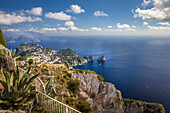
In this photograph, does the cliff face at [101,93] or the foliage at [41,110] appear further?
the cliff face at [101,93]

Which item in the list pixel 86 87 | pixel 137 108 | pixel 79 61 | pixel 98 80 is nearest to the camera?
pixel 86 87

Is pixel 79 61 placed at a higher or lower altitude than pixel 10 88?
lower

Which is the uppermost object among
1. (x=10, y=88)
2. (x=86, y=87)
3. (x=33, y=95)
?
(x=10, y=88)

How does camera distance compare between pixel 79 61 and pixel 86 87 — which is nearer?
pixel 86 87

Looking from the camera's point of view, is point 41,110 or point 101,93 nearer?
point 41,110

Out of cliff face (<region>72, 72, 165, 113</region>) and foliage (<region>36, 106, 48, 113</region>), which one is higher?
foliage (<region>36, 106, 48, 113</region>)

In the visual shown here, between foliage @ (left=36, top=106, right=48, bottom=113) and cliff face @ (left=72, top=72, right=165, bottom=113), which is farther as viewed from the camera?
cliff face @ (left=72, top=72, right=165, bottom=113)

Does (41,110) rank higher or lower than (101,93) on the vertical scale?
higher

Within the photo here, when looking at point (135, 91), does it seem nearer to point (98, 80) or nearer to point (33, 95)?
point (98, 80)

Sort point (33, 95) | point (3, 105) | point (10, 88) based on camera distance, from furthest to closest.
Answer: point (33, 95) < point (10, 88) < point (3, 105)

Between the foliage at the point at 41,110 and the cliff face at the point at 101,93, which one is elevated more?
the foliage at the point at 41,110

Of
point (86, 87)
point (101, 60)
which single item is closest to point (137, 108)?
point (86, 87)
